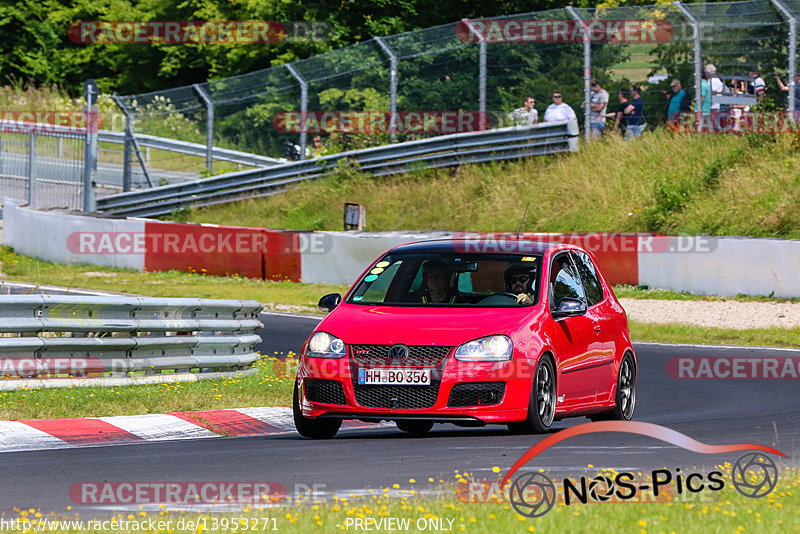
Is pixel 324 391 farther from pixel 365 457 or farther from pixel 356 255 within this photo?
pixel 356 255

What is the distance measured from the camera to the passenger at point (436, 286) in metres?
10.1

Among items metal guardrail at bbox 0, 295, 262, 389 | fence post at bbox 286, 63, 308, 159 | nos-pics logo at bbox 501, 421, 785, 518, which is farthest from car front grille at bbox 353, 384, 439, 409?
fence post at bbox 286, 63, 308, 159

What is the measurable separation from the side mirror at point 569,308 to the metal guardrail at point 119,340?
409 cm

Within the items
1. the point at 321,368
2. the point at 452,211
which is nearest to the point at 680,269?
the point at 452,211

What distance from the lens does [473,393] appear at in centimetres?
897

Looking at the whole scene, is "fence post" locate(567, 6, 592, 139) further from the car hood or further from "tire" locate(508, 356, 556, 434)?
"tire" locate(508, 356, 556, 434)

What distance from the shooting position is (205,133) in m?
30.4

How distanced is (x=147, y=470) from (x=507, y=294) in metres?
3.25
